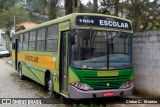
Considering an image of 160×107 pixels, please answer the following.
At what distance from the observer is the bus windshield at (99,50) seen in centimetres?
861

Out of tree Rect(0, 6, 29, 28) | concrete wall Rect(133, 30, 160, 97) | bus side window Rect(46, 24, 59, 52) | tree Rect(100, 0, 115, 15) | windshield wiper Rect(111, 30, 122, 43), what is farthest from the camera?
tree Rect(0, 6, 29, 28)

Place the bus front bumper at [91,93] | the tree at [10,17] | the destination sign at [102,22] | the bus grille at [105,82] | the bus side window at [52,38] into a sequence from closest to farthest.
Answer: the bus front bumper at [91,93]
the bus grille at [105,82]
the destination sign at [102,22]
the bus side window at [52,38]
the tree at [10,17]

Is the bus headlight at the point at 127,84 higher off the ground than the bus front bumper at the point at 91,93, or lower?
higher

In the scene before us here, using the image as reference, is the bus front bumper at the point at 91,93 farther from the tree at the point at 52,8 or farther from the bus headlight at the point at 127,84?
the tree at the point at 52,8

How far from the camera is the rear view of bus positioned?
8.60 metres

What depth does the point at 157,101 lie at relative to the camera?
9.48m

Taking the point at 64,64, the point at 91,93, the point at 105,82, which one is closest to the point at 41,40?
the point at 64,64

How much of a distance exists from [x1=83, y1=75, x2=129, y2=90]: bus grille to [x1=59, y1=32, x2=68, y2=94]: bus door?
3.09 feet

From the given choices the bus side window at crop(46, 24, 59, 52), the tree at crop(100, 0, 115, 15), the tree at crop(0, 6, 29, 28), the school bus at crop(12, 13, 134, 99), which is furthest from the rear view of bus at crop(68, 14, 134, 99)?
the tree at crop(0, 6, 29, 28)

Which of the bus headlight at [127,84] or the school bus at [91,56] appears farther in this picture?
the bus headlight at [127,84]

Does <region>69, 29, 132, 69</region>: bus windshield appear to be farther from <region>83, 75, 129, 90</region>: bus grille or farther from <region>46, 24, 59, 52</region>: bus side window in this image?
<region>46, 24, 59, 52</region>: bus side window

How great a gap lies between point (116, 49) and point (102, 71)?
88 cm

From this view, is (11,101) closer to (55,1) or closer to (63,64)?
(63,64)

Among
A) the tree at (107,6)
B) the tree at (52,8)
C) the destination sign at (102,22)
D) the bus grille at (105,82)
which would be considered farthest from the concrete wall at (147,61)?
the tree at (52,8)
